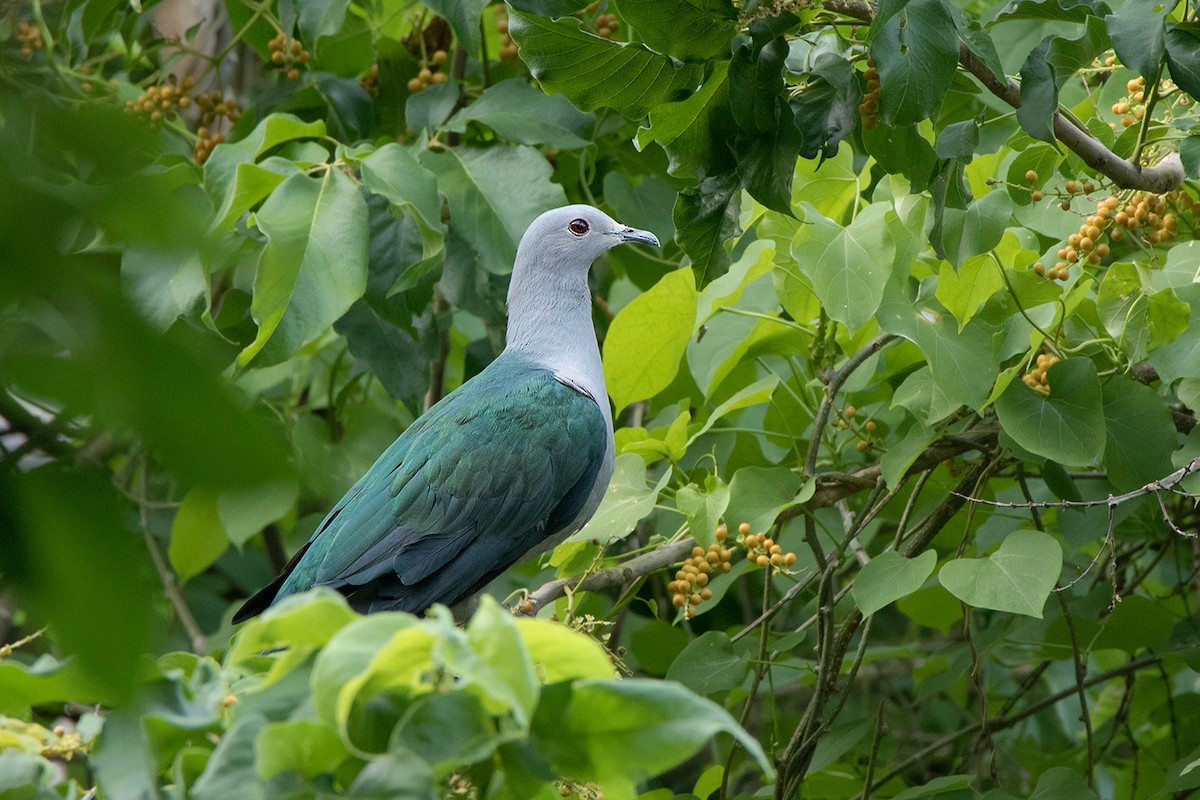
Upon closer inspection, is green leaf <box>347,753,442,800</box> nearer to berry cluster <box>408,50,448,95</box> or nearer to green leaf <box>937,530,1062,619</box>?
green leaf <box>937,530,1062,619</box>

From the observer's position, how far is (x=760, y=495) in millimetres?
2543

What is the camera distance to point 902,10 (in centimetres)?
180

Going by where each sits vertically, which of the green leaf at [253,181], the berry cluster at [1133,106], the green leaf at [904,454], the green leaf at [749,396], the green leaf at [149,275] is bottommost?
the green leaf at [904,454]

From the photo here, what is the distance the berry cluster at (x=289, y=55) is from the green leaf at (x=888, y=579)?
2128mm

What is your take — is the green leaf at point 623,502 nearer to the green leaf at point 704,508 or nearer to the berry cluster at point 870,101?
the green leaf at point 704,508

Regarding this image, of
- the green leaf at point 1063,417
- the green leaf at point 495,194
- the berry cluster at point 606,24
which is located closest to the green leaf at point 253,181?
the green leaf at point 495,194

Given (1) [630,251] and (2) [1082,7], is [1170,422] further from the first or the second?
(1) [630,251]

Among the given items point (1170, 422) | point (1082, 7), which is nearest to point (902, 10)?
point (1082, 7)

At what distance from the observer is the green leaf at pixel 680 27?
73.3 inches

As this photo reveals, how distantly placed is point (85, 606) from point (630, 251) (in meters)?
3.05

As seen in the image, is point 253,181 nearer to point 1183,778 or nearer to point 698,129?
point 698,129

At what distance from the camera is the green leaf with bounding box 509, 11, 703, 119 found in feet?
6.55

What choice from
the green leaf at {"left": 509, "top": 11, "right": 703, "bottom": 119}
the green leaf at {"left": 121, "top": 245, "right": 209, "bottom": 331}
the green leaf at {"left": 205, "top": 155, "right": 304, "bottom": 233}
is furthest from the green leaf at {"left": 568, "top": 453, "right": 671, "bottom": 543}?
the green leaf at {"left": 121, "top": 245, "right": 209, "bottom": 331}

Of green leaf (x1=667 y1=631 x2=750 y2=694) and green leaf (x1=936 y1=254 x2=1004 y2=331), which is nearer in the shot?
green leaf (x1=936 y1=254 x2=1004 y2=331)
